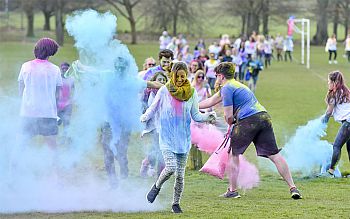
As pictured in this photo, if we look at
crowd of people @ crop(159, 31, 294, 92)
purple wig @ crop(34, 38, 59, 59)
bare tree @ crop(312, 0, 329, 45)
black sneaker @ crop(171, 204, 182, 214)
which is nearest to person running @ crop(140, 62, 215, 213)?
black sneaker @ crop(171, 204, 182, 214)

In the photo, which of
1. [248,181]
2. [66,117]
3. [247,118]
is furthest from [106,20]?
[248,181]

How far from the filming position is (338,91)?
11070mm

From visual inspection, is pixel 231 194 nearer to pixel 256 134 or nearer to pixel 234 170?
pixel 234 170

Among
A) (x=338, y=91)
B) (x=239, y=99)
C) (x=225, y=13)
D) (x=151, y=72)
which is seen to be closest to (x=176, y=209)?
(x=239, y=99)

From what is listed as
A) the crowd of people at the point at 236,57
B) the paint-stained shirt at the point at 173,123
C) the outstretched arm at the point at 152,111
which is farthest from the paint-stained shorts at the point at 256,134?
the crowd of people at the point at 236,57

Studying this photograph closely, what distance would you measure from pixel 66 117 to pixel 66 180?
1.02m

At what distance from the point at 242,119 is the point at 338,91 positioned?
96.8 inches

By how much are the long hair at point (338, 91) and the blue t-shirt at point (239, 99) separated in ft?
7.23

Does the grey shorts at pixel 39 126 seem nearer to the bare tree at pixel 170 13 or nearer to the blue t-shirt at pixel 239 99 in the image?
the blue t-shirt at pixel 239 99

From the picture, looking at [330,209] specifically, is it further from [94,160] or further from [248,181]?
[94,160]

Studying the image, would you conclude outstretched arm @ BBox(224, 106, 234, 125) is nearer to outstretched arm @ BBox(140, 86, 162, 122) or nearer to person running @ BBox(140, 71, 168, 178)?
person running @ BBox(140, 71, 168, 178)

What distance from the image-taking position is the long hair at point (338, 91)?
1100cm

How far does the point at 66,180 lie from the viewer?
882cm

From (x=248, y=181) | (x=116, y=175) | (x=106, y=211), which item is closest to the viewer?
(x=106, y=211)
